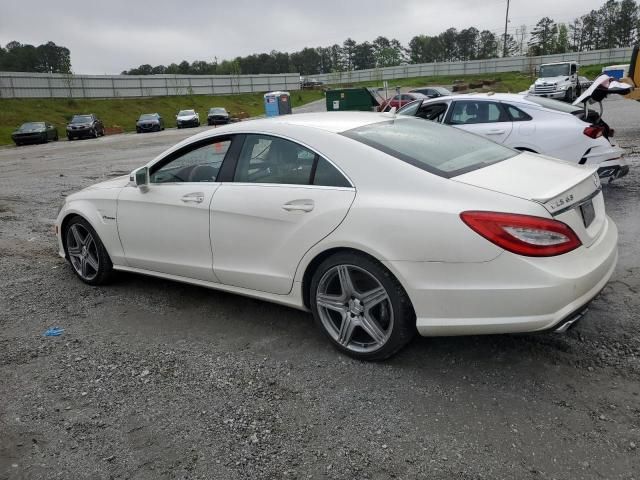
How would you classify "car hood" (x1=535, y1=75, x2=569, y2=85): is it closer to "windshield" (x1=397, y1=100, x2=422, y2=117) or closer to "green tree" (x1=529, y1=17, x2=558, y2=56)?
"windshield" (x1=397, y1=100, x2=422, y2=117)

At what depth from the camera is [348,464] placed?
2.49 m

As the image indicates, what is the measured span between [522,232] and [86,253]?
3953 millimetres

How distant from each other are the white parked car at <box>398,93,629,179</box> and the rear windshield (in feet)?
12.1

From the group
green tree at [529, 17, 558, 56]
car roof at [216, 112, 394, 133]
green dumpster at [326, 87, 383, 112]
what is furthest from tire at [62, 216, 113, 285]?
green tree at [529, 17, 558, 56]

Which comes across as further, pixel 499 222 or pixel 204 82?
pixel 204 82

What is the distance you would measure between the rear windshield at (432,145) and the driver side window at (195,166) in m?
1.09

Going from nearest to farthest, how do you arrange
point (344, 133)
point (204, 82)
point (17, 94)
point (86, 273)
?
point (344, 133) < point (86, 273) < point (17, 94) < point (204, 82)

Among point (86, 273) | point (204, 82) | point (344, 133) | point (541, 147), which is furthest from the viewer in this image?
point (204, 82)

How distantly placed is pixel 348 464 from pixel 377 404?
0.50 m

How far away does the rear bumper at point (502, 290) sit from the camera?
272cm

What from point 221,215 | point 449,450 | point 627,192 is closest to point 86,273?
point 221,215

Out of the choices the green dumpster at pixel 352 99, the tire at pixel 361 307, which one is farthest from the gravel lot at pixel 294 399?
the green dumpster at pixel 352 99

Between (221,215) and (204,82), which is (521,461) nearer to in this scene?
(221,215)

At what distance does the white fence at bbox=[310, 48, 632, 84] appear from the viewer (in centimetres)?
6831
